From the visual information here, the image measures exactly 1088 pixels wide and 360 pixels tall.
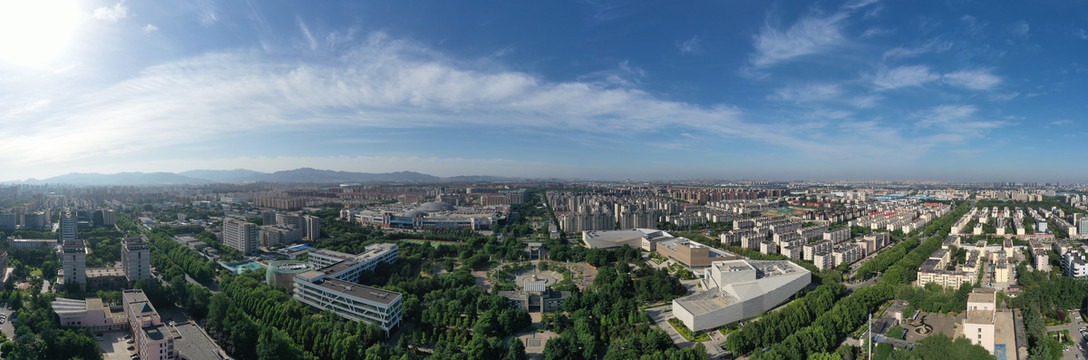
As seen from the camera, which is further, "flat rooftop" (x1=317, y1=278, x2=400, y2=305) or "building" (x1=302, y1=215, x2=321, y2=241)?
"building" (x1=302, y1=215, x2=321, y2=241)

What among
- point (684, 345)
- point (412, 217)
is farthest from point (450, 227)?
point (684, 345)

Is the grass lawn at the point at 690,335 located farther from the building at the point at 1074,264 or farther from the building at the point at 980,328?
the building at the point at 1074,264

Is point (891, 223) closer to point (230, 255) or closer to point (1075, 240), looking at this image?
point (1075, 240)

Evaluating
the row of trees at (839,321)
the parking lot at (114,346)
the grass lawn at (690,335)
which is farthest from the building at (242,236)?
the row of trees at (839,321)

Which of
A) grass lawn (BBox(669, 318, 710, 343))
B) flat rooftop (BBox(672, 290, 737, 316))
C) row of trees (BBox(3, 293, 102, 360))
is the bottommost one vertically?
grass lawn (BBox(669, 318, 710, 343))

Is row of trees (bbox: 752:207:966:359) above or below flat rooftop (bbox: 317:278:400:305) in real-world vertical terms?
below

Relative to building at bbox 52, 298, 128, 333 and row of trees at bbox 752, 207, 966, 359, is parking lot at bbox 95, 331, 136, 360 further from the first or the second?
row of trees at bbox 752, 207, 966, 359

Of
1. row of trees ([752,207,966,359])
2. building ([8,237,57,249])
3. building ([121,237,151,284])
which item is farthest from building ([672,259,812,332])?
building ([8,237,57,249])
